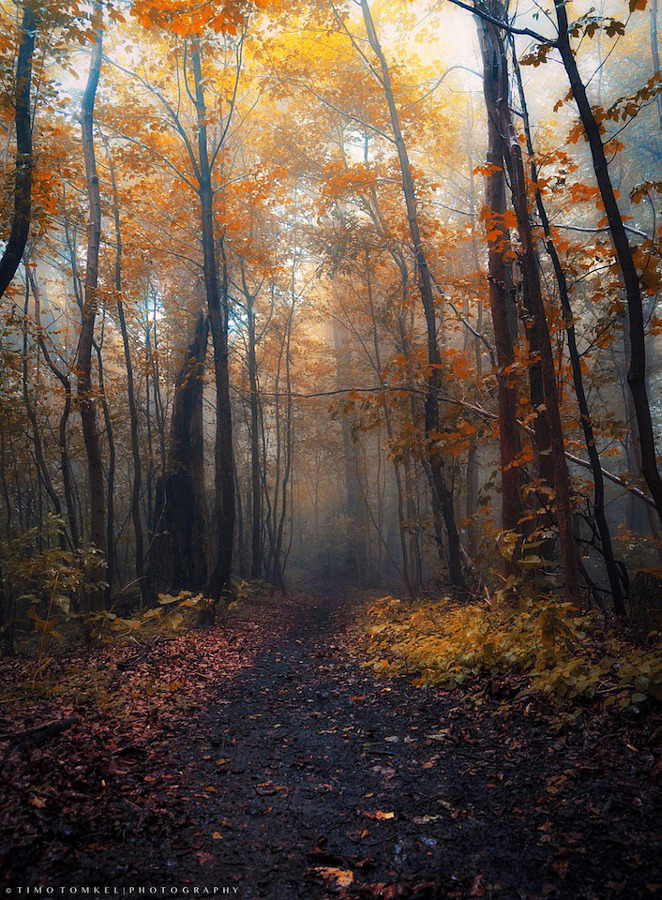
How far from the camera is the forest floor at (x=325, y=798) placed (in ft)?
6.51

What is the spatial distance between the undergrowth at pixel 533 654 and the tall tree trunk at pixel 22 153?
20.4 feet

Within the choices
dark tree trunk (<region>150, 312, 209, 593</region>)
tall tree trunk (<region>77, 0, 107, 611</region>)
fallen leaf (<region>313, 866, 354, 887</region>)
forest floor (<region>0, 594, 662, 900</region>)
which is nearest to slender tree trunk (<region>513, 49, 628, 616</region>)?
forest floor (<region>0, 594, 662, 900</region>)

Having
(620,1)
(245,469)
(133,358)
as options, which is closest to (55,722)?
(133,358)

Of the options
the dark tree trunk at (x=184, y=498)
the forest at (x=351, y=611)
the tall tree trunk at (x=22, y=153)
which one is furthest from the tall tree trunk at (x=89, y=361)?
the dark tree trunk at (x=184, y=498)

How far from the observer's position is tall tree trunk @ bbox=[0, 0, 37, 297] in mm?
5316

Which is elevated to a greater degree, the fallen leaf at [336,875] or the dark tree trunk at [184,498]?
the dark tree trunk at [184,498]

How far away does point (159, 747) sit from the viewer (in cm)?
350

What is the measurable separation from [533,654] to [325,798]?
217 cm

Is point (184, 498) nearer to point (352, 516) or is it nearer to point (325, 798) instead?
point (325, 798)

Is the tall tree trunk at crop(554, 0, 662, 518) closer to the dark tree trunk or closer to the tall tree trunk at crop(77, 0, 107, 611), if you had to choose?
the tall tree trunk at crop(77, 0, 107, 611)

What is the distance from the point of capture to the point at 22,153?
537 cm

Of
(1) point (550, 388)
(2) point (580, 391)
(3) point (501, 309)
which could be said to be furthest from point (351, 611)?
(1) point (550, 388)

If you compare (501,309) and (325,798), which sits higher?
(501,309)

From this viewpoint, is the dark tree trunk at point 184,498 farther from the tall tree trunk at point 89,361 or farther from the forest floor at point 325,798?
the forest floor at point 325,798
